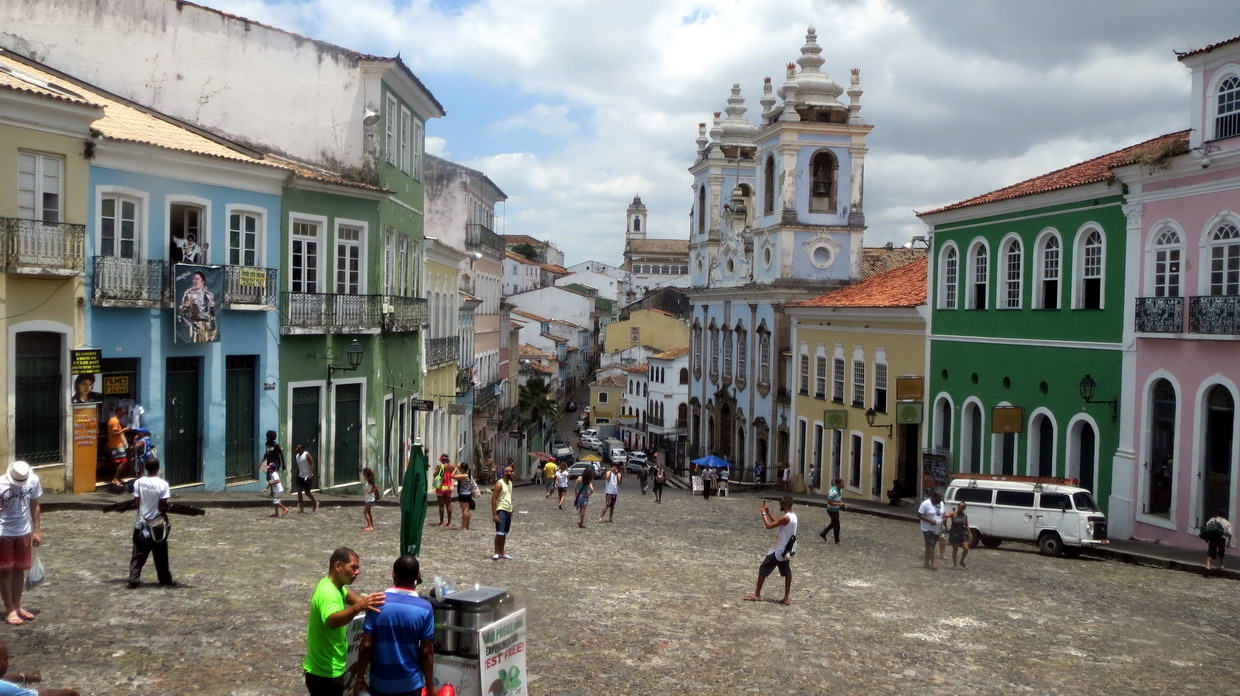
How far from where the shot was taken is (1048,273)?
26922mm

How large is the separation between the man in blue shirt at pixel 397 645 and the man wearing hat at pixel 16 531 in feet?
15.3

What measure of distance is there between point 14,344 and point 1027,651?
14.8 meters

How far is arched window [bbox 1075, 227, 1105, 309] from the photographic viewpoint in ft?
82.1

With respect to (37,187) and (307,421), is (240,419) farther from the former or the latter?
(37,187)

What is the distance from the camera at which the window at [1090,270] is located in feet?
82.1

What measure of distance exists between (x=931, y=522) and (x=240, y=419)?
506 inches

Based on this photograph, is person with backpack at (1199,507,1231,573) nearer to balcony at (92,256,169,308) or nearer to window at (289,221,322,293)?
window at (289,221,322,293)

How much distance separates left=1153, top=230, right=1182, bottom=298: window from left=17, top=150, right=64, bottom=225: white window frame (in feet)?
65.4

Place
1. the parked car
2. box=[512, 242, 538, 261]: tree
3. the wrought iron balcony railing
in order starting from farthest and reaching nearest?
1. box=[512, 242, 538, 261]: tree
2. the parked car
3. the wrought iron balcony railing

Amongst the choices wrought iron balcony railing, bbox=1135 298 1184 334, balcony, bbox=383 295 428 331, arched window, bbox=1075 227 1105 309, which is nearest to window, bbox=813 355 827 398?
arched window, bbox=1075 227 1105 309

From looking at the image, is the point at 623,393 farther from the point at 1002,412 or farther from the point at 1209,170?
the point at 1209,170

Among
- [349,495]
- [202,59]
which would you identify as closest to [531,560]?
[349,495]

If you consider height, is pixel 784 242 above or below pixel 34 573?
above

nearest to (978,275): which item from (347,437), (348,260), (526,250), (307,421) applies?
(348,260)
